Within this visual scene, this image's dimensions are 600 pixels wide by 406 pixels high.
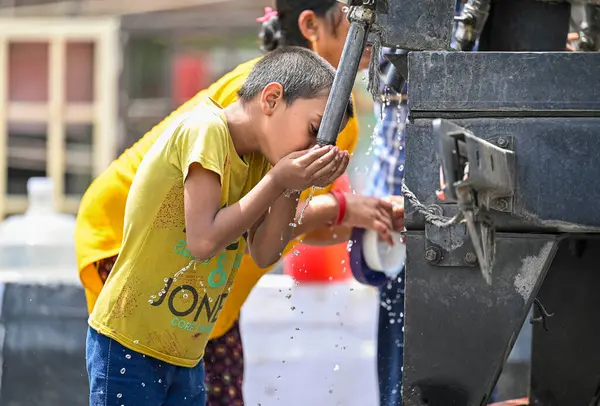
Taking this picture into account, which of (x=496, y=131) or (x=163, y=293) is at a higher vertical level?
(x=496, y=131)

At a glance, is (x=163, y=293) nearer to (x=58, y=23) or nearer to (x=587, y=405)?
(x=587, y=405)

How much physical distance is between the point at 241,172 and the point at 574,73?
943mm

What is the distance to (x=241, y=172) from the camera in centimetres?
279

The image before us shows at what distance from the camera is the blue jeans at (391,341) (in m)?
4.05

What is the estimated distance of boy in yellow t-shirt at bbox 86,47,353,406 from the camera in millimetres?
2602

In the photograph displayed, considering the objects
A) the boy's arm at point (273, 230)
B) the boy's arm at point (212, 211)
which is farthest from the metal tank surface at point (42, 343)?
the boy's arm at point (212, 211)

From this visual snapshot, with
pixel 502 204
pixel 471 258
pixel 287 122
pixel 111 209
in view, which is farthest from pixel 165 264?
pixel 502 204

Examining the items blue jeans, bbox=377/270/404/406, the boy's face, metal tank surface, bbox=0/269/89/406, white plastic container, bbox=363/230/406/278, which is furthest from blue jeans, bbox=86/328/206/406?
metal tank surface, bbox=0/269/89/406

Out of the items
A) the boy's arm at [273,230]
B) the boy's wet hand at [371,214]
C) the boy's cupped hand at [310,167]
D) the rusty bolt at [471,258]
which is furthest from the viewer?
the boy's wet hand at [371,214]

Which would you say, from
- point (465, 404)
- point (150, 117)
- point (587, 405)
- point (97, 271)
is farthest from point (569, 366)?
point (150, 117)

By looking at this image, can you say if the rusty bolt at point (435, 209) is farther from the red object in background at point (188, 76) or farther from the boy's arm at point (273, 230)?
the red object in background at point (188, 76)

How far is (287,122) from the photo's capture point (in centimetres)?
267

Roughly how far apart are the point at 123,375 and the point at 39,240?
137 inches

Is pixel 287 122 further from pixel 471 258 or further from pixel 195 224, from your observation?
pixel 471 258
